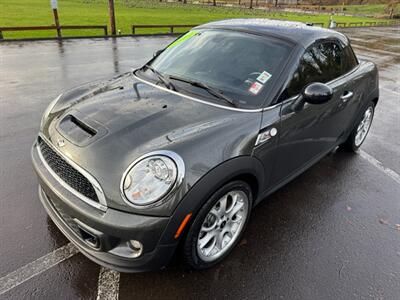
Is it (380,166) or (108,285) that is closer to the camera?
(108,285)

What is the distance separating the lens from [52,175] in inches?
85.6

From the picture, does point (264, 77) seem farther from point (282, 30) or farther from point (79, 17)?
point (79, 17)

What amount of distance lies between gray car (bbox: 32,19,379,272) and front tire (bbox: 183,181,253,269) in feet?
0.03

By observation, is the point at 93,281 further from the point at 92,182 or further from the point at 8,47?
the point at 8,47

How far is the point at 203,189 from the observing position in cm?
195

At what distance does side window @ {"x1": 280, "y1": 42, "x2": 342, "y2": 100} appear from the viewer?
274 cm

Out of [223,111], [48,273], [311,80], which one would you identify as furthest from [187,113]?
[48,273]

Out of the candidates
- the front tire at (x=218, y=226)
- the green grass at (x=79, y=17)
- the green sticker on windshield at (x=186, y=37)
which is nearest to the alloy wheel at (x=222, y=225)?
the front tire at (x=218, y=226)

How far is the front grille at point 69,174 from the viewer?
195 cm

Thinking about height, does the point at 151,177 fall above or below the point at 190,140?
below

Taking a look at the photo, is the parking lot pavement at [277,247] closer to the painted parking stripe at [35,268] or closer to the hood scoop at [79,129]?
the painted parking stripe at [35,268]

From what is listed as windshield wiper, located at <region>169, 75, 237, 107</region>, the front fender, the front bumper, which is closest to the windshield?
windshield wiper, located at <region>169, 75, 237, 107</region>

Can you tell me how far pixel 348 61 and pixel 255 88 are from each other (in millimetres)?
1823

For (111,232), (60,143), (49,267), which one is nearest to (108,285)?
(49,267)
